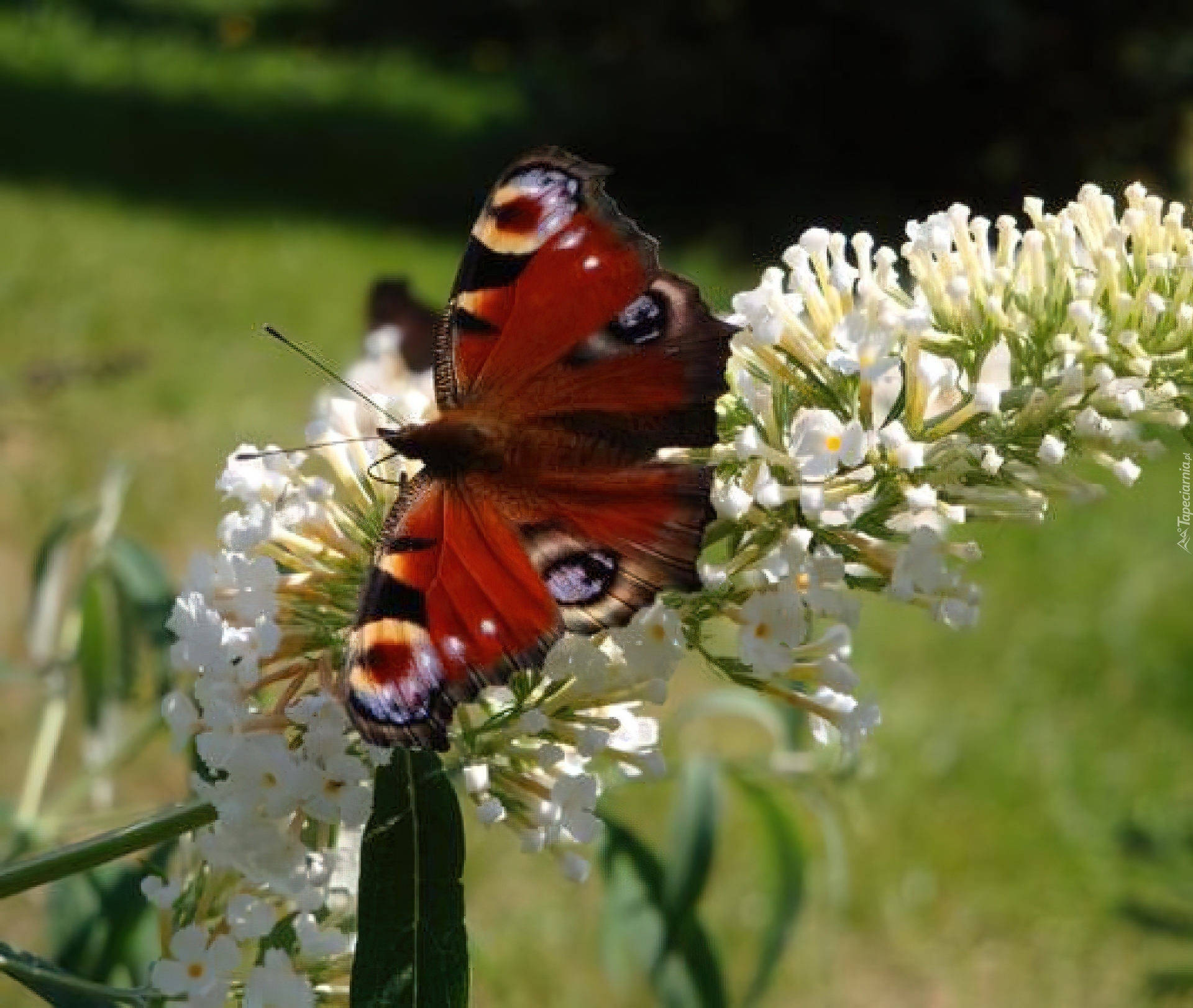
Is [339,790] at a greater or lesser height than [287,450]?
lesser

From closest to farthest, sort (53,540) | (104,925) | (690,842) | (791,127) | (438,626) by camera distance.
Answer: (438,626) → (104,925) → (690,842) → (53,540) → (791,127)

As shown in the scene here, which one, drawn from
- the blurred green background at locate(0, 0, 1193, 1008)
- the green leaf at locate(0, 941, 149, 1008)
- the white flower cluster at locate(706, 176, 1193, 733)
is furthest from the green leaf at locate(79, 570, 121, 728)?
the white flower cluster at locate(706, 176, 1193, 733)

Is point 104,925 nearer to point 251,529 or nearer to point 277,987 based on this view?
point 277,987

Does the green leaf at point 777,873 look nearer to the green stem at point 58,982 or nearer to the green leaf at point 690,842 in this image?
the green leaf at point 690,842

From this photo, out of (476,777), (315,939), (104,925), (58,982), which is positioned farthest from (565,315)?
(104,925)

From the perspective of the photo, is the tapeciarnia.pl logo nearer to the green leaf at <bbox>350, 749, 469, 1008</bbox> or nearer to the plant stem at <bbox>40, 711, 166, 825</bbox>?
the green leaf at <bbox>350, 749, 469, 1008</bbox>

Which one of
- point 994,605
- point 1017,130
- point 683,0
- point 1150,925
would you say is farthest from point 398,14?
point 1150,925

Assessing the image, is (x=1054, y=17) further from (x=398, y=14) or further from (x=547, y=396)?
(x=547, y=396)
